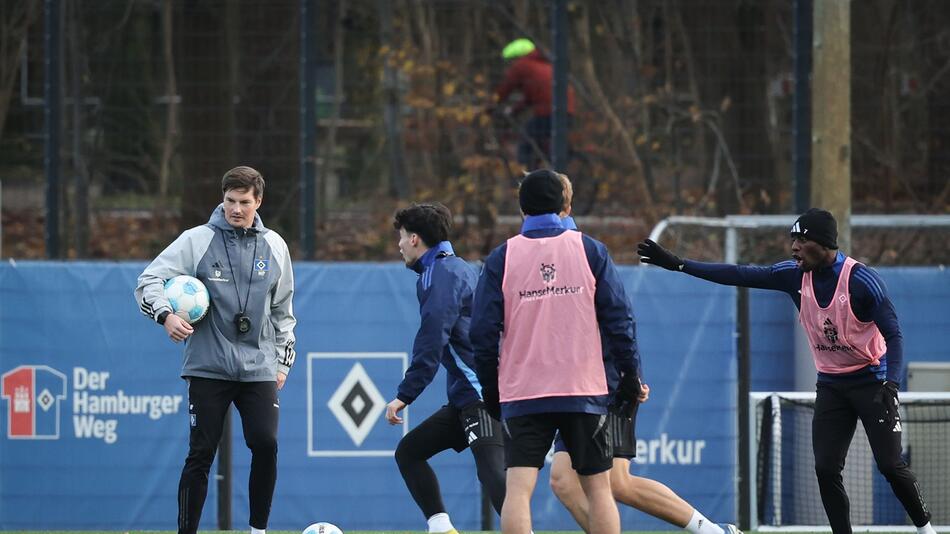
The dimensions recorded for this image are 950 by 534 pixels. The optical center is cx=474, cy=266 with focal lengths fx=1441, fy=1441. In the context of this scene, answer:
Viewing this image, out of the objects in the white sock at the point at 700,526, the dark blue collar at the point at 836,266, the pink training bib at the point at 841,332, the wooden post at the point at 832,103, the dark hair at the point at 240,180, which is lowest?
the white sock at the point at 700,526

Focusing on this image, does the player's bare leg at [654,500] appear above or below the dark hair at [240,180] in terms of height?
below

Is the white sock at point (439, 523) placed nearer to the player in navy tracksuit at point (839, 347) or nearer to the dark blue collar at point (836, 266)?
the player in navy tracksuit at point (839, 347)

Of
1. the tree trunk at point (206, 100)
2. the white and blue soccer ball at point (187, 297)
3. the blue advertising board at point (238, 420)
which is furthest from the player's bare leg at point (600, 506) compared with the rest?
the tree trunk at point (206, 100)

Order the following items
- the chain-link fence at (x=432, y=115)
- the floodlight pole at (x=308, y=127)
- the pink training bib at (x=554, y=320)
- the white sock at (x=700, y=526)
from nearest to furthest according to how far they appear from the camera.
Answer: the pink training bib at (x=554, y=320) < the white sock at (x=700, y=526) < the floodlight pole at (x=308, y=127) < the chain-link fence at (x=432, y=115)

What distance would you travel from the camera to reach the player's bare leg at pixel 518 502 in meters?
6.44

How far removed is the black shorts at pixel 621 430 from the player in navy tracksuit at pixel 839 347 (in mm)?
872

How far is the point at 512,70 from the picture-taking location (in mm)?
15266

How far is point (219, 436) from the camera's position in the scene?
24.7 ft

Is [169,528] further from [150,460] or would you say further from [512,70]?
[512,70]

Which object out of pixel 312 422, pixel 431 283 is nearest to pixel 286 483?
pixel 312 422

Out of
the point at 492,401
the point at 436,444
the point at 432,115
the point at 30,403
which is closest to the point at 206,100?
the point at 432,115

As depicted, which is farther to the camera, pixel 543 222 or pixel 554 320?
pixel 543 222

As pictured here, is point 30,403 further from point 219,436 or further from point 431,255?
point 431,255

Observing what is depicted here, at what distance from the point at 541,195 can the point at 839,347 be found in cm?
224
